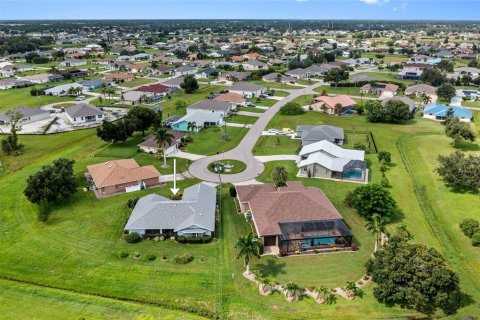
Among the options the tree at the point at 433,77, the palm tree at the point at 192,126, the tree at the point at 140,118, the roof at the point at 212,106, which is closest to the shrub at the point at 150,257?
the tree at the point at 140,118

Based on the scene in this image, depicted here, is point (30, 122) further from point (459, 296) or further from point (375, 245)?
point (459, 296)

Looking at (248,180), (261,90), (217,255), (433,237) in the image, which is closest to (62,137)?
(248,180)

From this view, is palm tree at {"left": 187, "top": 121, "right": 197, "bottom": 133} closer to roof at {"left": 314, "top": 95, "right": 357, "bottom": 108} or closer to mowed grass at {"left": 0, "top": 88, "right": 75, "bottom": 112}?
roof at {"left": 314, "top": 95, "right": 357, "bottom": 108}

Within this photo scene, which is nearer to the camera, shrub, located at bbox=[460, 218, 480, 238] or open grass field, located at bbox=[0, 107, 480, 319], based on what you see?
open grass field, located at bbox=[0, 107, 480, 319]

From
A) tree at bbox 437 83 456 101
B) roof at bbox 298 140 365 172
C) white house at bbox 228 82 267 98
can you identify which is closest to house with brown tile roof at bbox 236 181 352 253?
roof at bbox 298 140 365 172

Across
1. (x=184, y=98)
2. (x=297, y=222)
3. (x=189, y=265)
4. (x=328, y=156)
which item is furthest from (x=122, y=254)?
(x=184, y=98)

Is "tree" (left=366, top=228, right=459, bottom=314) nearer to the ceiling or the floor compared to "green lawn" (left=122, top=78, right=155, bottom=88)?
nearer to the floor
